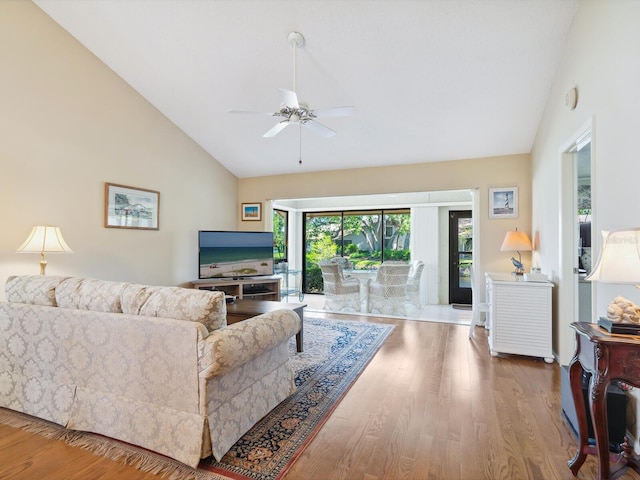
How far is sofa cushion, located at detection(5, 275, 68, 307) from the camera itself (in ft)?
7.31

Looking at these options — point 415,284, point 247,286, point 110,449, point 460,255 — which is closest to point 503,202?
point 415,284

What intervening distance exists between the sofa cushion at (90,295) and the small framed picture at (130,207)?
1.87 m

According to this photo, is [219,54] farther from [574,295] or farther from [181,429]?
[574,295]

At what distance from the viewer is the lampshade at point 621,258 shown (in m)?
1.34

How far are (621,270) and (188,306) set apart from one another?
206 centimetres

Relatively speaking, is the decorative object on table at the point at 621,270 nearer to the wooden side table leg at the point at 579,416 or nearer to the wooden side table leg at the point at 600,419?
the wooden side table leg at the point at 600,419

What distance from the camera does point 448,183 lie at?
481cm

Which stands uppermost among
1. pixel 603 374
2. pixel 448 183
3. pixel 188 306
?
pixel 448 183

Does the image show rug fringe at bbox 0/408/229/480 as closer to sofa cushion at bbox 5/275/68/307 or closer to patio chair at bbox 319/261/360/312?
sofa cushion at bbox 5/275/68/307

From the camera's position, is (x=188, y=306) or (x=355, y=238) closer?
(x=188, y=306)

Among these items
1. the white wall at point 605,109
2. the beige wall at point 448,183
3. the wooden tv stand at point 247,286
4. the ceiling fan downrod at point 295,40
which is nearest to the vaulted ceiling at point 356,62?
the ceiling fan downrod at point 295,40

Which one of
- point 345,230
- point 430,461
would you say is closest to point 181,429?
point 430,461

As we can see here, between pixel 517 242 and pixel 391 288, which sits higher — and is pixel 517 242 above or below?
above

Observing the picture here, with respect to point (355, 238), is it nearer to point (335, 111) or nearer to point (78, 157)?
point (335, 111)
